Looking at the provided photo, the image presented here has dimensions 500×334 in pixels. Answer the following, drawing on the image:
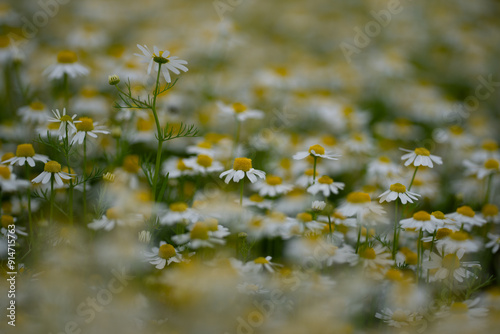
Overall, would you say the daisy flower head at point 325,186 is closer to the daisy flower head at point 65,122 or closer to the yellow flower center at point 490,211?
the yellow flower center at point 490,211

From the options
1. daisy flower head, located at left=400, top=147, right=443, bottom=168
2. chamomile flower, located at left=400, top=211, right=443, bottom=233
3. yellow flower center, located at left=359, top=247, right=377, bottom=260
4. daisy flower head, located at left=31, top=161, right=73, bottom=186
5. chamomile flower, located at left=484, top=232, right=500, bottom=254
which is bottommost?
chamomile flower, located at left=484, top=232, right=500, bottom=254

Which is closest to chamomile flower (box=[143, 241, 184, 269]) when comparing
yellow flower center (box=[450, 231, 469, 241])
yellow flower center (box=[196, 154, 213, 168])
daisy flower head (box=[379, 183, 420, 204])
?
yellow flower center (box=[196, 154, 213, 168])

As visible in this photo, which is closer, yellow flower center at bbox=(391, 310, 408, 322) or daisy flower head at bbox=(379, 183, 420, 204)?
yellow flower center at bbox=(391, 310, 408, 322)

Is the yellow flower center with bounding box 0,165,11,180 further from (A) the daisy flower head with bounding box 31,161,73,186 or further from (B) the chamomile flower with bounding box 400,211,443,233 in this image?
(B) the chamomile flower with bounding box 400,211,443,233

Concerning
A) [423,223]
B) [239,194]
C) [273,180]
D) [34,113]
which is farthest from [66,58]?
[423,223]

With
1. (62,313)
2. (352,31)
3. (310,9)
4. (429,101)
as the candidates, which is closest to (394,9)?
(352,31)

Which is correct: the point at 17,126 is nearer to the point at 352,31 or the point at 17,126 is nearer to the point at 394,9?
the point at 352,31

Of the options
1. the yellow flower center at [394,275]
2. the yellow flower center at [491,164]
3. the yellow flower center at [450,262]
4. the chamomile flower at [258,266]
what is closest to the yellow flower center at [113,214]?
the chamomile flower at [258,266]

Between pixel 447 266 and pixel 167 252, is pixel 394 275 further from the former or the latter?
pixel 167 252
